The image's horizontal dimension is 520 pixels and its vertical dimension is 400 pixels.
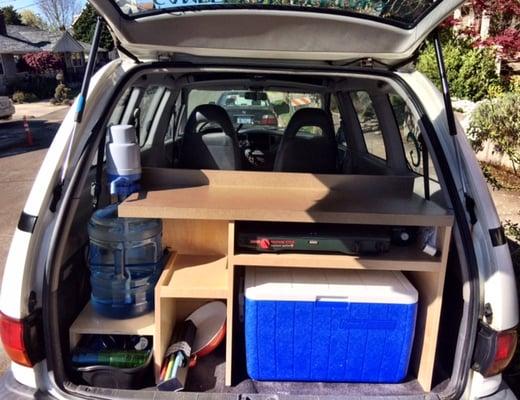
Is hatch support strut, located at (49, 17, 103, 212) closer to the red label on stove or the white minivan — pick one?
the white minivan

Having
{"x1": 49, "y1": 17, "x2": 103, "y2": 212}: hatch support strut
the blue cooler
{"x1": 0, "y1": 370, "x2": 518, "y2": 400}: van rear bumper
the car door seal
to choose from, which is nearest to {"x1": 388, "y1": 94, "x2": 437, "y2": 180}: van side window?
the blue cooler

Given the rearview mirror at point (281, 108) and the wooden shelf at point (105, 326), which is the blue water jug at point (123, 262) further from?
the rearview mirror at point (281, 108)

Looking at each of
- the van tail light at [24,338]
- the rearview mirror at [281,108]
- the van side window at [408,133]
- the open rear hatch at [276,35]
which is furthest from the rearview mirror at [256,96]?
the van tail light at [24,338]

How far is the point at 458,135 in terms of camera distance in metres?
1.74

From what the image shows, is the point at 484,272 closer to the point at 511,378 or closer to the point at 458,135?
the point at 458,135

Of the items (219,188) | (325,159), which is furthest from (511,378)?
(219,188)

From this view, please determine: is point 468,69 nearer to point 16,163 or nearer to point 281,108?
point 281,108

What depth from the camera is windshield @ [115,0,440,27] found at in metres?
1.53

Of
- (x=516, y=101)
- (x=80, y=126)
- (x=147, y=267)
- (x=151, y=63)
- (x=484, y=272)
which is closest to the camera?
(x=484, y=272)

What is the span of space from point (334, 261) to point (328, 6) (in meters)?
0.89

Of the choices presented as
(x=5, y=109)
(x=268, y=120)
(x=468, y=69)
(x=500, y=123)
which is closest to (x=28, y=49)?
(x=5, y=109)

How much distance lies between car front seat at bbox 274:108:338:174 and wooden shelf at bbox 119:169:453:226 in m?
0.76

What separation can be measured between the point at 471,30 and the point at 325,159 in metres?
8.20

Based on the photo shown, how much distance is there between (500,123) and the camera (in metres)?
6.29
